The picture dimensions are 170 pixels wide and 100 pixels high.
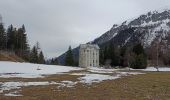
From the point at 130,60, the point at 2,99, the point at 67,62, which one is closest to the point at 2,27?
the point at 67,62

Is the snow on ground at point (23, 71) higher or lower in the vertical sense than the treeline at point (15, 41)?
lower

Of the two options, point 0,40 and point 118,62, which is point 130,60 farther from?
point 0,40

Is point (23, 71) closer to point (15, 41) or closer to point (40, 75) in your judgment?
point (40, 75)

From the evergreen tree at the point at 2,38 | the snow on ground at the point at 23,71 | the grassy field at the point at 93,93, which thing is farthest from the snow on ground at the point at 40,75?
the evergreen tree at the point at 2,38

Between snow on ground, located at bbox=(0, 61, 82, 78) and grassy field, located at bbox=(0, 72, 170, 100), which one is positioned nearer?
grassy field, located at bbox=(0, 72, 170, 100)

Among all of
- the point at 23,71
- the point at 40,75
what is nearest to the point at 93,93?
the point at 40,75

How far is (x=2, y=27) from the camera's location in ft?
483

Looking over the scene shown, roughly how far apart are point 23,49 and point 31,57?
20.8 feet

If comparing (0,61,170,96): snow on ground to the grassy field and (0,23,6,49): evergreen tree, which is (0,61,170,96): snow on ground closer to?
the grassy field

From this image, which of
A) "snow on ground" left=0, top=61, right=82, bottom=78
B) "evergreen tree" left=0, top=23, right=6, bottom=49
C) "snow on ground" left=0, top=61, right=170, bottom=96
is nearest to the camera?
"snow on ground" left=0, top=61, right=170, bottom=96

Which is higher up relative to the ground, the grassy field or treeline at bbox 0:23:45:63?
treeline at bbox 0:23:45:63

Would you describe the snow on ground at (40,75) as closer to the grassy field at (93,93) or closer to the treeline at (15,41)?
the grassy field at (93,93)

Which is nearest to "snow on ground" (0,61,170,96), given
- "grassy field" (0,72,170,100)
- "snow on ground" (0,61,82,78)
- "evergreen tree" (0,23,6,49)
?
"snow on ground" (0,61,82,78)

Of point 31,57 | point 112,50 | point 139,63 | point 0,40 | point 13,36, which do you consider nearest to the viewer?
point 139,63
